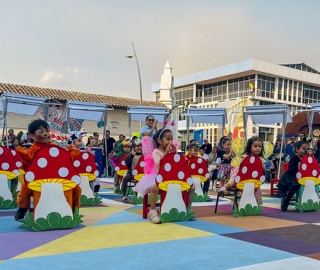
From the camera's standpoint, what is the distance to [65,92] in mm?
25453

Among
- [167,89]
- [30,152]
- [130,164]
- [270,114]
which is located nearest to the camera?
[30,152]

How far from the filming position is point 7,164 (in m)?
7.20

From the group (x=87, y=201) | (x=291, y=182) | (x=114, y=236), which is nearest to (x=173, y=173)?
(x=114, y=236)

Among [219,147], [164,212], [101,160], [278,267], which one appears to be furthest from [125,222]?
[101,160]

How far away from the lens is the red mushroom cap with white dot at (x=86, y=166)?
7669mm

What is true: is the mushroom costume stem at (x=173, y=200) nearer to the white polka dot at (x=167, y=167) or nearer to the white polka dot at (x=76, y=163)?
the white polka dot at (x=167, y=167)

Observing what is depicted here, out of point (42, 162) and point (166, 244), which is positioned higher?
point (42, 162)

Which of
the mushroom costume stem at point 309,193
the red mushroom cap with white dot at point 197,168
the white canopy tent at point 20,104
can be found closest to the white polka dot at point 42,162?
the red mushroom cap with white dot at point 197,168

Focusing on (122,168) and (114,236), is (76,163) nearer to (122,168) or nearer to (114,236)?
(122,168)

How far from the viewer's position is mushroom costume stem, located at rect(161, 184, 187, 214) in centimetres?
588

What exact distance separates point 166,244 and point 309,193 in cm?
400

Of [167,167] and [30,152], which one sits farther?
[167,167]

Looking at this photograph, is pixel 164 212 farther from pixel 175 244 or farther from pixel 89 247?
pixel 89 247

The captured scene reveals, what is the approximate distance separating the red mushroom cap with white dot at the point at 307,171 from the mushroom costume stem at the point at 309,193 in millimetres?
74
